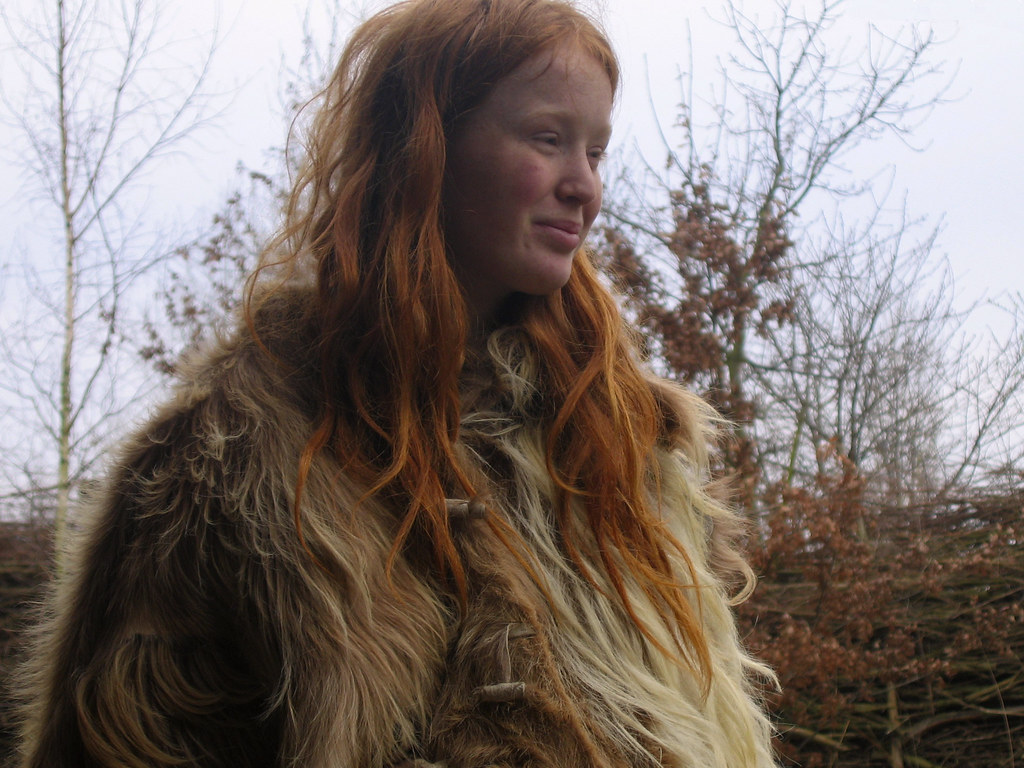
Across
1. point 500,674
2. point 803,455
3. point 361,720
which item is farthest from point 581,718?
point 803,455

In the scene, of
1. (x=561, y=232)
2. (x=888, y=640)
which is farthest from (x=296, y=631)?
(x=888, y=640)

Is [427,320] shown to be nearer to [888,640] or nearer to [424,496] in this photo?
[424,496]

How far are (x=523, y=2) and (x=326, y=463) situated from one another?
2.93ft

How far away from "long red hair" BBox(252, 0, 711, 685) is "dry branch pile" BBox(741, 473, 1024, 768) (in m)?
2.32

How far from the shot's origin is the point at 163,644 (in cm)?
134

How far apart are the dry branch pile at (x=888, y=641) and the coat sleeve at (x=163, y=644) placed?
2.73 m

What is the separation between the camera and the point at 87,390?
492 cm

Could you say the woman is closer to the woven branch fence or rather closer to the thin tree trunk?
the woven branch fence

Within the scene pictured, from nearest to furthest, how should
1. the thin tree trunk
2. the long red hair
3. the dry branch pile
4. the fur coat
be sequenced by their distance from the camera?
the fur coat
the long red hair
the dry branch pile
the thin tree trunk

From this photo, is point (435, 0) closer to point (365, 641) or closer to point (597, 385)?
point (597, 385)

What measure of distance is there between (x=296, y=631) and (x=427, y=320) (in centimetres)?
56

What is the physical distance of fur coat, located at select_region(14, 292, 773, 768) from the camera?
1293 mm

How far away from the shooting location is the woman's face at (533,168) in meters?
1.55

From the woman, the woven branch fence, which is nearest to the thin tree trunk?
the woven branch fence
